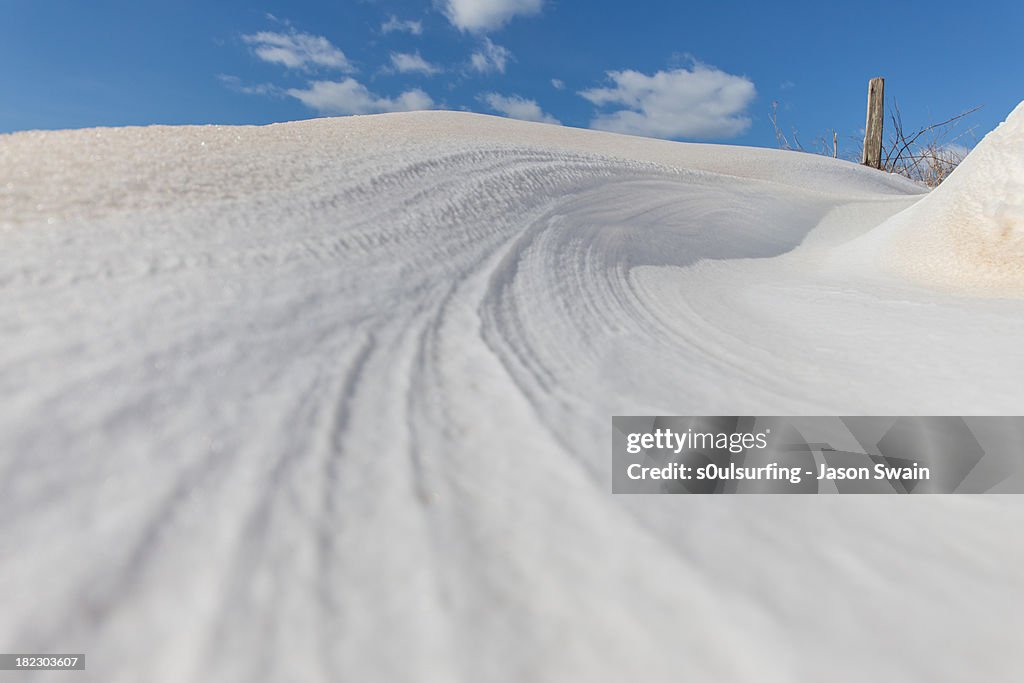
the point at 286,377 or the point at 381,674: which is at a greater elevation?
the point at 286,377

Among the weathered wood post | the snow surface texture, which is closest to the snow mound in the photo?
the snow surface texture

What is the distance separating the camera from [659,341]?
23.5 inches

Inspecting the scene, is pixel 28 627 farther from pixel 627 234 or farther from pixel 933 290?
pixel 933 290

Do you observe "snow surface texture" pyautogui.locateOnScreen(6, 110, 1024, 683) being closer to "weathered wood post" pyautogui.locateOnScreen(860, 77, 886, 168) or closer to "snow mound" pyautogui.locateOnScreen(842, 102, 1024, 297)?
"snow mound" pyautogui.locateOnScreen(842, 102, 1024, 297)

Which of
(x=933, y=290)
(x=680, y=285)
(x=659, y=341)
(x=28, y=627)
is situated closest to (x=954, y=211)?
(x=933, y=290)

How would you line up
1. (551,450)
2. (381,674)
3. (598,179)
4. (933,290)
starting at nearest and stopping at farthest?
(381,674) < (551,450) < (933,290) < (598,179)

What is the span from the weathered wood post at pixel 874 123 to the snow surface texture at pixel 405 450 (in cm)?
430

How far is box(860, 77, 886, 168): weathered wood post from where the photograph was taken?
416 cm

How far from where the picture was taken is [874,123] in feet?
13.9

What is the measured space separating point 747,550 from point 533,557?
12 centimetres

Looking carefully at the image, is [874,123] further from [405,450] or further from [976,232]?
[405,450]

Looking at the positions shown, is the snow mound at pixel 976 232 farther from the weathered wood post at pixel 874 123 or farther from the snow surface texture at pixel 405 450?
the weathered wood post at pixel 874 123

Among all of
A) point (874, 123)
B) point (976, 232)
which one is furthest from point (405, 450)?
point (874, 123)

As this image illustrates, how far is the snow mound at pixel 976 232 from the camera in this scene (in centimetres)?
83
